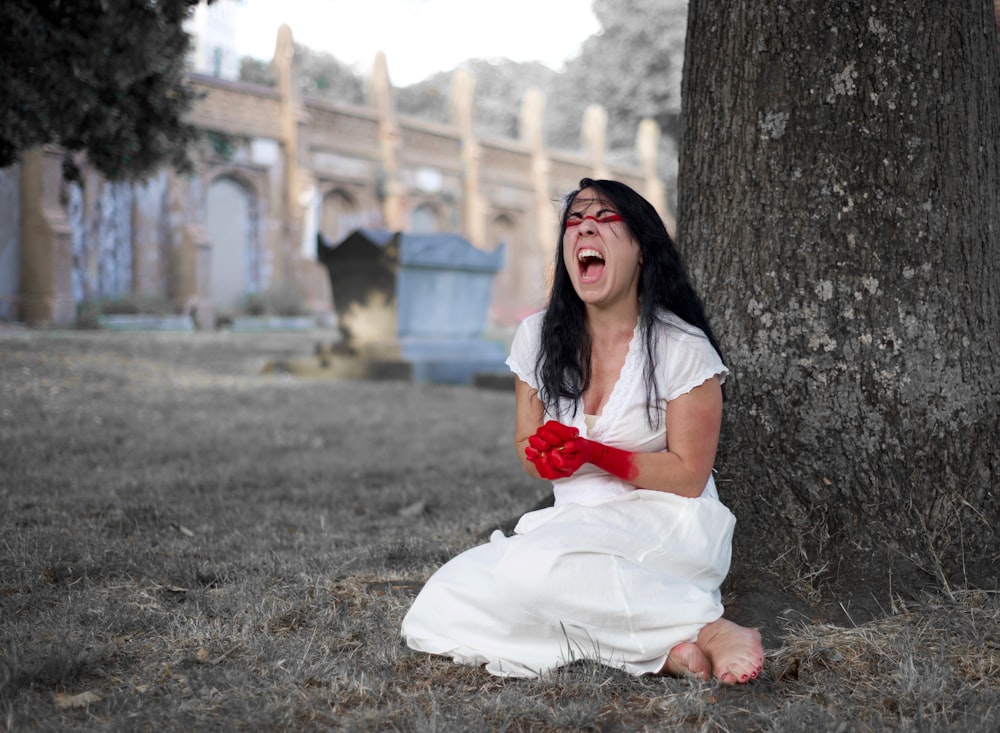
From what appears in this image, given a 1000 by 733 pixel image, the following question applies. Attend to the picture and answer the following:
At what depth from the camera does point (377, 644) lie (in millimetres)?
2635

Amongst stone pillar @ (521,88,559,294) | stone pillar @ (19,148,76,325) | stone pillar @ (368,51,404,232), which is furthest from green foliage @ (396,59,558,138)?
stone pillar @ (19,148,76,325)

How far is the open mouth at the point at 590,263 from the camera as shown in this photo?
260 centimetres

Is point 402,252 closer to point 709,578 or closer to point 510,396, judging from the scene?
point 510,396

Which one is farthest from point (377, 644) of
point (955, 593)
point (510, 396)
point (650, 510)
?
point (510, 396)

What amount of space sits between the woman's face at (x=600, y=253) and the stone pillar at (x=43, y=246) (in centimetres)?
1908

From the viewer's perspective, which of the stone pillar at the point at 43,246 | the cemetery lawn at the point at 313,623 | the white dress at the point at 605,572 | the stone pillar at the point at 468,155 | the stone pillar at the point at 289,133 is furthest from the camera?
the stone pillar at the point at 468,155

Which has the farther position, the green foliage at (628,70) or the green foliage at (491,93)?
the green foliage at (491,93)

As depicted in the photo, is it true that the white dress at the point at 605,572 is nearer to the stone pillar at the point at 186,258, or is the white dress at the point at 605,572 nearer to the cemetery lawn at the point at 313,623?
the cemetery lawn at the point at 313,623

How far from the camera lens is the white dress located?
241 centimetres

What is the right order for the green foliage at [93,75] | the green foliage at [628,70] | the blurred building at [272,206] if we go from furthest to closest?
the green foliage at [628,70]
the blurred building at [272,206]
the green foliage at [93,75]

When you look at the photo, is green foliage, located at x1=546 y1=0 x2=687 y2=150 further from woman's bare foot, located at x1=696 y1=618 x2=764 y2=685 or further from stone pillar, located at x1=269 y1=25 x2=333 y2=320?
woman's bare foot, located at x1=696 y1=618 x2=764 y2=685

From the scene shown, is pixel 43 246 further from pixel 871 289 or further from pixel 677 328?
pixel 871 289

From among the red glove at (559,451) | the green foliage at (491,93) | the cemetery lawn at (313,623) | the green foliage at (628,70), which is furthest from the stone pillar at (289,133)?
the red glove at (559,451)

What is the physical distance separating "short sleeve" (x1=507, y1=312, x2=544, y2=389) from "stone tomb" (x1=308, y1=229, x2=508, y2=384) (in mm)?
8688
